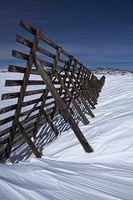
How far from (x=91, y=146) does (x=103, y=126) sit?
110 centimetres

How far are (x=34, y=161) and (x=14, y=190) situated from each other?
4.89 feet

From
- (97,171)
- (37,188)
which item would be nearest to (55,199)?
(37,188)

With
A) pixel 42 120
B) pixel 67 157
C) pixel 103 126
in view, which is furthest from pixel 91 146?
pixel 42 120

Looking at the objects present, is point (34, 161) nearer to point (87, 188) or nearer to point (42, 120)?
point (87, 188)

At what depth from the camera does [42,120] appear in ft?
21.7

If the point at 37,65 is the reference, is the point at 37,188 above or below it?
below

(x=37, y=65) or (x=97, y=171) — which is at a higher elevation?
Answer: (x=37, y=65)

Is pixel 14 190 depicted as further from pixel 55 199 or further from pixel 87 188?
pixel 87 188

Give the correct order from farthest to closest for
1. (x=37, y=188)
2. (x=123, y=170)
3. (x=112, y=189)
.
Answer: (x=123, y=170), (x=112, y=189), (x=37, y=188)

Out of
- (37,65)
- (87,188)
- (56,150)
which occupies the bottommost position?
(56,150)

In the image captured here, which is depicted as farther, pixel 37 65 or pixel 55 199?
pixel 37 65

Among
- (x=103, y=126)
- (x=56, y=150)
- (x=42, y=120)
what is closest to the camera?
(x=56, y=150)

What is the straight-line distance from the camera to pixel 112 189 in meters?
3.00

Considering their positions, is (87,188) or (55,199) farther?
(87,188)
